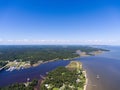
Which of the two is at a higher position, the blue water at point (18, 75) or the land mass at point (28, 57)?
the land mass at point (28, 57)

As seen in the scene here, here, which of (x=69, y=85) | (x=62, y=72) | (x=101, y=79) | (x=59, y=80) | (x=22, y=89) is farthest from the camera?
(x=62, y=72)

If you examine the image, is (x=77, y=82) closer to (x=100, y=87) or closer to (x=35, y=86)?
(x=100, y=87)

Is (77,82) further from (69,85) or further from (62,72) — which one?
(62,72)

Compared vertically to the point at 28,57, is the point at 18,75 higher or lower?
lower

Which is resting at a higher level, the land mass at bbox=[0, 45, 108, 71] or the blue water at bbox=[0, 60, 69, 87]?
the land mass at bbox=[0, 45, 108, 71]

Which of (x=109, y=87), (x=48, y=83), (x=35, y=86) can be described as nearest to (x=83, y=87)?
(x=109, y=87)

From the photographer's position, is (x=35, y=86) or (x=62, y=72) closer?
(x=35, y=86)

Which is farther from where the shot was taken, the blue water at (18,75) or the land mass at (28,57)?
the land mass at (28,57)

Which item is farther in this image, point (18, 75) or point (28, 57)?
point (28, 57)

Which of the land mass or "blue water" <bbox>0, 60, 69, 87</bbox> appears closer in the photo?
"blue water" <bbox>0, 60, 69, 87</bbox>

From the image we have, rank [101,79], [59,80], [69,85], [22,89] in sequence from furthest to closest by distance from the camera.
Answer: [101,79]
[59,80]
[69,85]
[22,89]
